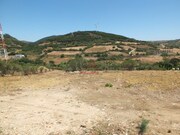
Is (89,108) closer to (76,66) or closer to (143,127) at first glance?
(143,127)

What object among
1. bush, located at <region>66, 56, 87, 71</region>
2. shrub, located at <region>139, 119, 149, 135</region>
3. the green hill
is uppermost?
the green hill

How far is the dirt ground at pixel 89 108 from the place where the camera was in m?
9.70

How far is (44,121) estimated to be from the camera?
33.5ft

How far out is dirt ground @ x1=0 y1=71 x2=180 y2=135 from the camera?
9703mm

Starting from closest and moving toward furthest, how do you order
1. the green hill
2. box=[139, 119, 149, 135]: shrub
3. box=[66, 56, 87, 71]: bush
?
box=[139, 119, 149, 135]: shrub
box=[66, 56, 87, 71]: bush
the green hill

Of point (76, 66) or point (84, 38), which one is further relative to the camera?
point (84, 38)

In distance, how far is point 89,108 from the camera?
12.1 m

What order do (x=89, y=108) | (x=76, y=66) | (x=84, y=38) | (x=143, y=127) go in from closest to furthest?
(x=143, y=127), (x=89, y=108), (x=76, y=66), (x=84, y=38)

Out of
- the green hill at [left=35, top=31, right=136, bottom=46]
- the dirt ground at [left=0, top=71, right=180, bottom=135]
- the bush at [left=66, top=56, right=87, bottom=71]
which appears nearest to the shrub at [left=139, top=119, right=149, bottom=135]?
the dirt ground at [left=0, top=71, right=180, bottom=135]

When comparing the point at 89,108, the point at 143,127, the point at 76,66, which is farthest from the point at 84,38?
the point at 143,127

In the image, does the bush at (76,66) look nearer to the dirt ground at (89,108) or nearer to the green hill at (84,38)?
the dirt ground at (89,108)

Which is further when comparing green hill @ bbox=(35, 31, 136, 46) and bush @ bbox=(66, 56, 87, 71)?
green hill @ bbox=(35, 31, 136, 46)

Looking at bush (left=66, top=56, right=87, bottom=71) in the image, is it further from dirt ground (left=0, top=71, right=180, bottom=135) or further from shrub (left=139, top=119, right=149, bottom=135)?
shrub (left=139, top=119, right=149, bottom=135)

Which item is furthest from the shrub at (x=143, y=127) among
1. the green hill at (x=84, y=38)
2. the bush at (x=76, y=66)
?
the green hill at (x=84, y=38)
